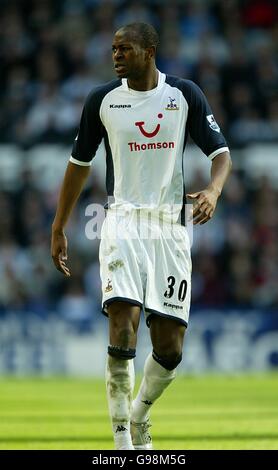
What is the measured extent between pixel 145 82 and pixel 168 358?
1612 mm

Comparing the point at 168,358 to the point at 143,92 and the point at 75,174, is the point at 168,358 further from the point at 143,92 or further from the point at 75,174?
the point at 143,92

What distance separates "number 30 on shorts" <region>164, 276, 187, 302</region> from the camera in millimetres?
6816

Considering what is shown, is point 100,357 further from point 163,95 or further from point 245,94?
point 163,95

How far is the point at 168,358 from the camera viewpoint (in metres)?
6.94

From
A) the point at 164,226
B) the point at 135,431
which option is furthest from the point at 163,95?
the point at 135,431

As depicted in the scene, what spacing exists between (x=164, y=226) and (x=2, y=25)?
43.2 feet

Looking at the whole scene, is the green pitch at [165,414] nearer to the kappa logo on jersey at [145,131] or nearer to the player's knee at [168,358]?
the player's knee at [168,358]

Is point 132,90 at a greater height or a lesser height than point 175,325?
greater

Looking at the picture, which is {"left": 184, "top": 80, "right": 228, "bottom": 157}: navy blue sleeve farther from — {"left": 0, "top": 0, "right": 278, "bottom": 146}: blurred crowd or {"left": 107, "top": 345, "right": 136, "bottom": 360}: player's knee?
{"left": 0, "top": 0, "right": 278, "bottom": 146}: blurred crowd

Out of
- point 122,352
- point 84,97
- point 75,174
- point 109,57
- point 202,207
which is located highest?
point 109,57

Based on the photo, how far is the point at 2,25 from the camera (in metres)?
19.4

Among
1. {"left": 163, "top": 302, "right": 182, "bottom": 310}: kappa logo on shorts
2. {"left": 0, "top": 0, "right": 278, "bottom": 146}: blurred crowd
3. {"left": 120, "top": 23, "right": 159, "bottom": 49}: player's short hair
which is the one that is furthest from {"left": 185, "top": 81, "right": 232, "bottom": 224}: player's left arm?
{"left": 0, "top": 0, "right": 278, "bottom": 146}: blurred crowd

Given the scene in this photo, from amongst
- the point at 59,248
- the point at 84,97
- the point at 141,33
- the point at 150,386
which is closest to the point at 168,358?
the point at 150,386
